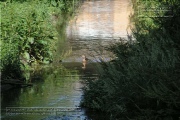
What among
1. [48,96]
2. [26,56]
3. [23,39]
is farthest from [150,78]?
[26,56]

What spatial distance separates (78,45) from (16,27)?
13.2 ft

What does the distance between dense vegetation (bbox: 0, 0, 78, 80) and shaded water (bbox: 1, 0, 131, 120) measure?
1.39 ft

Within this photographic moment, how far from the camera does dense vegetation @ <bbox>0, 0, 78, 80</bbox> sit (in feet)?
30.9

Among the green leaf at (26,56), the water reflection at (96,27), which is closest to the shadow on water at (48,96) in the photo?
the green leaf at (26,56)

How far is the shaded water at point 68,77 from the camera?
710cm

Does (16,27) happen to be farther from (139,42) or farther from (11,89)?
(139,42)

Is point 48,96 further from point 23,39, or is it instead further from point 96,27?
point 96,27

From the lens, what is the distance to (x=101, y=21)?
19.9 m

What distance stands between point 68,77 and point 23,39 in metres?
1.52

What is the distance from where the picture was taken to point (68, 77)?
9.98 metres

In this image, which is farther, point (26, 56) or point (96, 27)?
point (96, 27)

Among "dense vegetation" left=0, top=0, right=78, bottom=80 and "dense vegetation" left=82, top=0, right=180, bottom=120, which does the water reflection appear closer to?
"dense vegetation" left=0, top=0, right=78, bottom=80

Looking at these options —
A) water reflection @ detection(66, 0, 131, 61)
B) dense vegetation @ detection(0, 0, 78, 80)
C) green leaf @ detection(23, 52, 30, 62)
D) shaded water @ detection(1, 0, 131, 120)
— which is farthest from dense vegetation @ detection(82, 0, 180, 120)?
green leaf @ detection(23, 52, 30, 62)

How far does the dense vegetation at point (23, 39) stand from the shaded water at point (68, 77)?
1.39 ft
